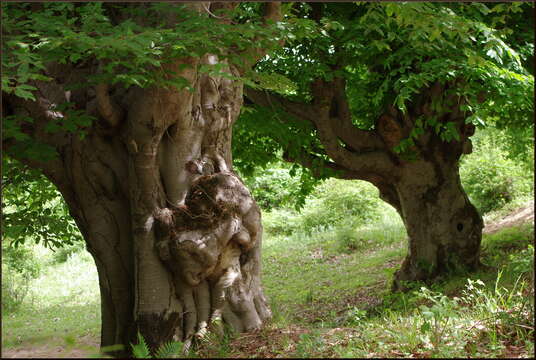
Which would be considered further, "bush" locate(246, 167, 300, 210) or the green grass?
"bush" locate(246, 167, 300, 210)

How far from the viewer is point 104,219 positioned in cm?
622

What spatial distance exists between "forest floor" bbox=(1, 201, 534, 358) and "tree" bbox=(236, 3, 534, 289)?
5.29 feet

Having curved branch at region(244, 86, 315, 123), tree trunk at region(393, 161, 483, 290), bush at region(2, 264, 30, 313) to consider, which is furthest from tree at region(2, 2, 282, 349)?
bush at region(2, 264, 30, 313)

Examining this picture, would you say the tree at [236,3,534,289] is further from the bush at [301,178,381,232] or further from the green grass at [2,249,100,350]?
the bush at [301,178,381,232]

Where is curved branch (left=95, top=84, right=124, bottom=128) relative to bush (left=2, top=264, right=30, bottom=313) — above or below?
above

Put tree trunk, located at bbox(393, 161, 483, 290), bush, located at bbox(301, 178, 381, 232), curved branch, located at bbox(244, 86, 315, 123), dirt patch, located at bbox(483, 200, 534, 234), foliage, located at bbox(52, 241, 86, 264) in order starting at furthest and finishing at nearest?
bush, located at bbox(301, 178, 381, 232)
foliage, located at bbox(52, 241, 86, 264)
dirt patch, located at bbox(483, 200, 534, 234)
tree trunk, located at bbox(393, 161, 483, 290)
curved branch, located at bbox(244, 86, 315, 123)

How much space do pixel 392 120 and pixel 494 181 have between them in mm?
10289

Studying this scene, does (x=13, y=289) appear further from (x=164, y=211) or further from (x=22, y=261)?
(x=164, y=211)

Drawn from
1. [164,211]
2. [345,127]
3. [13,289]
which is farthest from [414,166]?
[13,289]

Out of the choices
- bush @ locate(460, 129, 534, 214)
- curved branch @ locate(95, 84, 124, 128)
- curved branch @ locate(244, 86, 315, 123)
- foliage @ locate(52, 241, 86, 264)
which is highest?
curved branch @ locate(244, 86, 315, 123)

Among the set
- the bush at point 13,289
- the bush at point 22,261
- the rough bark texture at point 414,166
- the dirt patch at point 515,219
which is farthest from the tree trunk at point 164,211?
the bush at point 22,261

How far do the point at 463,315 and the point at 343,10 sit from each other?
199 inches

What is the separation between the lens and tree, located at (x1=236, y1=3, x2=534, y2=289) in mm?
8258

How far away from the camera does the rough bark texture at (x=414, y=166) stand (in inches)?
372
